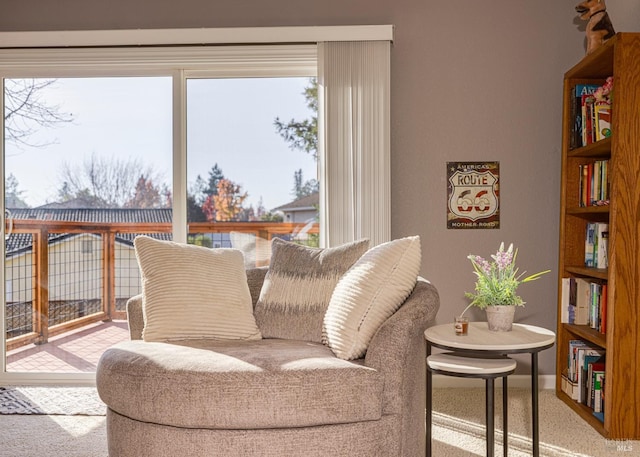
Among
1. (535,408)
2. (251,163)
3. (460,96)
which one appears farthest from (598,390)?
(251,163)

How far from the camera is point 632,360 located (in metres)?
2.67

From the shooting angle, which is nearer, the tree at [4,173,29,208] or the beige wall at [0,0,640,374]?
the beige wall at [0,0,640,374]

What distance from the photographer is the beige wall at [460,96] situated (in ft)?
11.7

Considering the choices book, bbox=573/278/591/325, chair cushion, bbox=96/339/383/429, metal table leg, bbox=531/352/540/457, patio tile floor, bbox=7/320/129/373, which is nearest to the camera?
chair cushion, bbox=96/339/383/429

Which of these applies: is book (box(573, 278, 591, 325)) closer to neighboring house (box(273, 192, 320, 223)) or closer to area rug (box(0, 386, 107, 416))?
neighboring house (box(273, 192, 320, 223))

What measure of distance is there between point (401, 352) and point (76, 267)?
2550mm

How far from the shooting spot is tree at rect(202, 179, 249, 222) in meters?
3.74

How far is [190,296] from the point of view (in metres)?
2.53

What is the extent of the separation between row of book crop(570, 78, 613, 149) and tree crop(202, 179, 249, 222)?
203 cm

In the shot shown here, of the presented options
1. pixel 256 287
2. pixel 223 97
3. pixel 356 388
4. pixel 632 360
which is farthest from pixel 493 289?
pixel 223 97

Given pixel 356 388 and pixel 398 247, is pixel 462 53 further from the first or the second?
pixel 356 388

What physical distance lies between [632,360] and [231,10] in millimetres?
2962

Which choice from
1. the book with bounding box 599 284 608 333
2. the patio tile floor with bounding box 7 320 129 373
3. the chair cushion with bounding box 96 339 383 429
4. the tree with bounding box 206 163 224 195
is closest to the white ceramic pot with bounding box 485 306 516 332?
the chair cushion with bounding box 96 339 383 429

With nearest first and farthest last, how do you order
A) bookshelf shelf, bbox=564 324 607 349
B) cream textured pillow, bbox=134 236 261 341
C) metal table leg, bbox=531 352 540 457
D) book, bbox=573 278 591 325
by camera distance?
metal table leg, bbox=531 352 540 457, cream textured pillow, bbox=134 236 261 341, bookshelf shelf, bbox=564 324 607 349, book, bbox=573 278 591 325
